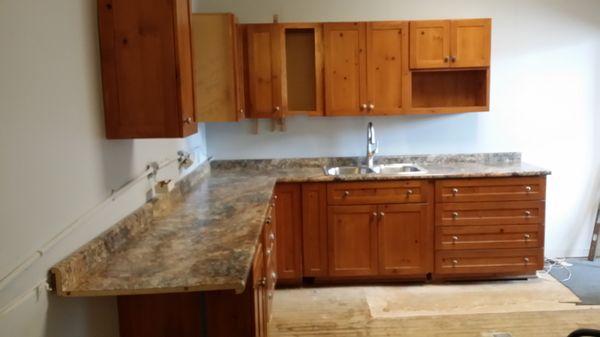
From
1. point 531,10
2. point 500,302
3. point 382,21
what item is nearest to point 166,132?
point 382,21

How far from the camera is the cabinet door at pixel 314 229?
148 inches

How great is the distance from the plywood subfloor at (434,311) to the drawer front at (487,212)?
485 mm

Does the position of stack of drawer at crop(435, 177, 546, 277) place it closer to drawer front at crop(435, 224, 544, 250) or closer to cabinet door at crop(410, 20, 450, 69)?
drawer front at crop(435, 224, 544, 250)

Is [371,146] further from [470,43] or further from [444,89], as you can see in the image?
[470,43]

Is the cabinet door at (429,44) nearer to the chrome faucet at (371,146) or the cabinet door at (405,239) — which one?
the chrome faucet at (371,146)

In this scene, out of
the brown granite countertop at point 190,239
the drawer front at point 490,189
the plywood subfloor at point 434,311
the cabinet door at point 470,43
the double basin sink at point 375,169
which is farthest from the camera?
the double basin sink at point 375,169

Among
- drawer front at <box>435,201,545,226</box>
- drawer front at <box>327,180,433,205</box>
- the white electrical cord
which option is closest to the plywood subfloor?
drawer front at <box>435,201,545,226</box>

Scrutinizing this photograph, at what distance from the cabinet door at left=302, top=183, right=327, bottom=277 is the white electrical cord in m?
1.17

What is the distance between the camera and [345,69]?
3.91 meters

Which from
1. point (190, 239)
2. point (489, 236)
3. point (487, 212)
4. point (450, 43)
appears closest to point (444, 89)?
point (450, 43)

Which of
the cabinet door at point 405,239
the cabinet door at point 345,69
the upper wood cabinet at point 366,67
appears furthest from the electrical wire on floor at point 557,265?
the cabinet door at point 345,69

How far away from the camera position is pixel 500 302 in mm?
3520

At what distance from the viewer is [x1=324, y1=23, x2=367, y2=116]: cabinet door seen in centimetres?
387

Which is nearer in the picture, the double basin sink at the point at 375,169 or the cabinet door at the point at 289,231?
the cabinet door at the point at 289,231
